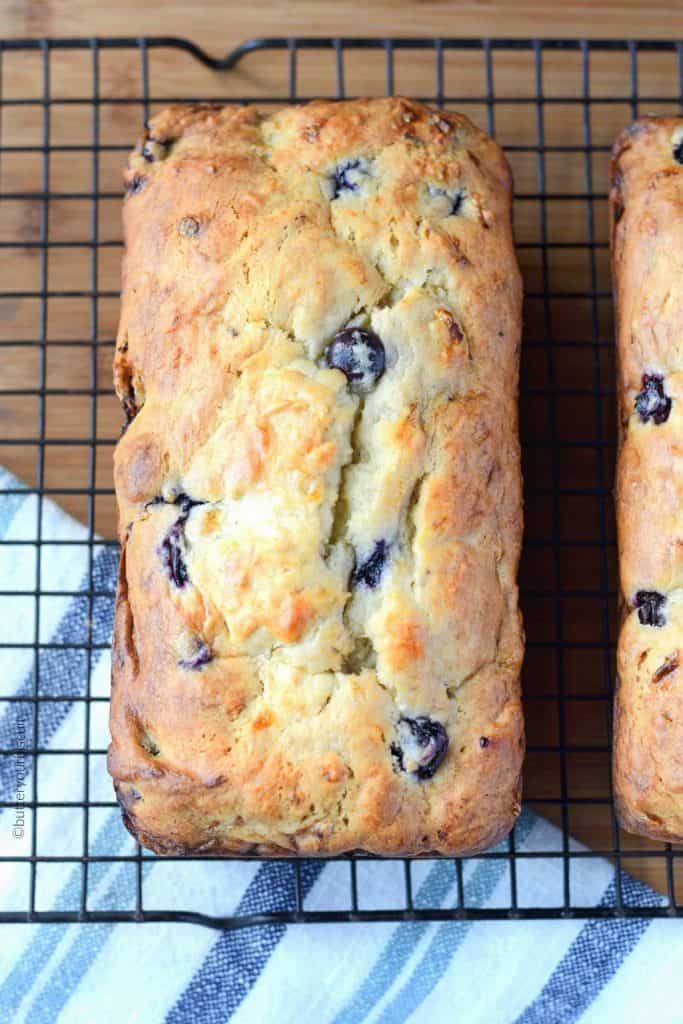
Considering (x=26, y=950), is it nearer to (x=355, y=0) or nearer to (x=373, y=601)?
(x=373, y=601)

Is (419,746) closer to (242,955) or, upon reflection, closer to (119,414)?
(242,955)

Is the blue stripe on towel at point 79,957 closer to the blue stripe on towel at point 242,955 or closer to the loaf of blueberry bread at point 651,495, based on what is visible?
the blue stripe on towel at point 242,955

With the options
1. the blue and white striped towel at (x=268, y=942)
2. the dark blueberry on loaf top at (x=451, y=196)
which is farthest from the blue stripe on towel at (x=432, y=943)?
the dark blueberry on loaf top at (x=451, y=196)

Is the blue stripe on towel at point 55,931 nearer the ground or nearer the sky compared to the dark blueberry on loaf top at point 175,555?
nearer the ground

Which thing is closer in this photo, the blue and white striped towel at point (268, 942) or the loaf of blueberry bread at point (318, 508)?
the loaf of blueberry bread at point (318, 508)

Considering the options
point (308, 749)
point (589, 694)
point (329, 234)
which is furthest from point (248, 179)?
point (589, 694)

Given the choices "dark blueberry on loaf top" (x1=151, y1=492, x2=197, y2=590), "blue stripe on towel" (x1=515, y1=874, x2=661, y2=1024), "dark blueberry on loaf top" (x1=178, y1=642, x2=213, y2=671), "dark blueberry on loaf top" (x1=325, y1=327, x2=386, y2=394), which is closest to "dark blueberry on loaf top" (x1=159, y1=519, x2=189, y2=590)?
"dark blueberry on loaf top" (x1=151, y1=492, x2=197, y2=590)

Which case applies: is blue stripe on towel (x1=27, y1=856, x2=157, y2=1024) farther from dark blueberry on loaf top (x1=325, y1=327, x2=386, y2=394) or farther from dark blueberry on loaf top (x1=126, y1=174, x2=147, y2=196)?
dark blueberry on loaf top (x1=126, y1=174, x2=147, y2=196)
